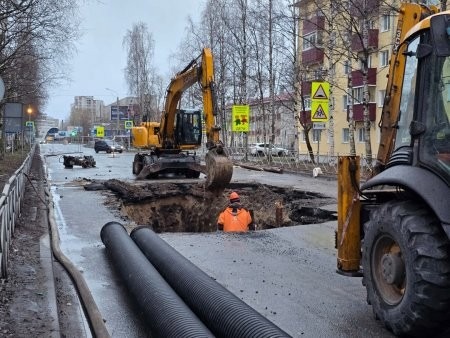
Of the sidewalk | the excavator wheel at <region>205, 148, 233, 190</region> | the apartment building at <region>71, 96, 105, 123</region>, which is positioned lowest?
the sidewalk

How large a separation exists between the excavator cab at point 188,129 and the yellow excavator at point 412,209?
19.0m

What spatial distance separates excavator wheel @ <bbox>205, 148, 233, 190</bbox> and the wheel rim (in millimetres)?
10684

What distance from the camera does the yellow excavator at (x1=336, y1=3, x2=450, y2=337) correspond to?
162 inches

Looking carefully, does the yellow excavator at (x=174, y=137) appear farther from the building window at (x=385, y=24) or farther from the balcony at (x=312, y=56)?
the building window at (x=385, y=24)

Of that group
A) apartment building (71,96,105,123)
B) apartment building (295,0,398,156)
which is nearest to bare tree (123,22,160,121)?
apartment building (295,0,398,156)

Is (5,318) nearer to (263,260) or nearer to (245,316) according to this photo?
(245,316)

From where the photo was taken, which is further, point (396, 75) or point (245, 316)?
point (396, 75)

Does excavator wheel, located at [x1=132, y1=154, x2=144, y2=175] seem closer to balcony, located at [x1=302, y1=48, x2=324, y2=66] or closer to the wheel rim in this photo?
balcony, located at [x1=302, y1=48, x2=324, y2=66]

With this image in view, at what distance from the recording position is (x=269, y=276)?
7.08m

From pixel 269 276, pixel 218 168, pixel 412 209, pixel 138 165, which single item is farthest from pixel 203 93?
pixel 412 209

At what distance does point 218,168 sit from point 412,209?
11.1 meters

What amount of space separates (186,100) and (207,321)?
58237 millimetres

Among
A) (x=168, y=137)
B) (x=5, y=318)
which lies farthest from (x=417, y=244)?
(x=168, y=137)

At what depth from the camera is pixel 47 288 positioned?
245 inches
